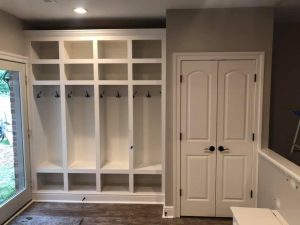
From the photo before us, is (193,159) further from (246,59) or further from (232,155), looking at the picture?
(246,59)

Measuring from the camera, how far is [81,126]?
427 centimetres

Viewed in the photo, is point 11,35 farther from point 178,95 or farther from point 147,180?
point 147,180

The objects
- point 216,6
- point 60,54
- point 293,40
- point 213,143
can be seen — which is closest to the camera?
point 216,6

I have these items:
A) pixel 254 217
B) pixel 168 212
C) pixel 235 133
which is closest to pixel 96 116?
pixel 168 212

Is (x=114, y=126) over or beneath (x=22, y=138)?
over

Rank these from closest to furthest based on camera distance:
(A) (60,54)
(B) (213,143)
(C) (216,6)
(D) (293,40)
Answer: (C) (216,6) → (B) (213,143) → (A) (60,54) → (D) (293,40)

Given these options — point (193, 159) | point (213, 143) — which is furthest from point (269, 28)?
point (193, 159)

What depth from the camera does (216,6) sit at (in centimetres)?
324

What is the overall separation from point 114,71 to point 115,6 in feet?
3.75

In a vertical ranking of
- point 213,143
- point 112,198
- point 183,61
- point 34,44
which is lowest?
point 112,198

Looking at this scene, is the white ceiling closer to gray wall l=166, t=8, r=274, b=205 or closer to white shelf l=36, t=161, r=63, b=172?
gray wall l=166, t=8, r=274, b=205

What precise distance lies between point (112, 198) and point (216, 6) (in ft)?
9.76

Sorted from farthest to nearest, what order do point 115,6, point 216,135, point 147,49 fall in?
1. point 147,49
2. point 216,135
3. point 115,6

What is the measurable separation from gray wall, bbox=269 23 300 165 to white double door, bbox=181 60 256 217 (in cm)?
110
